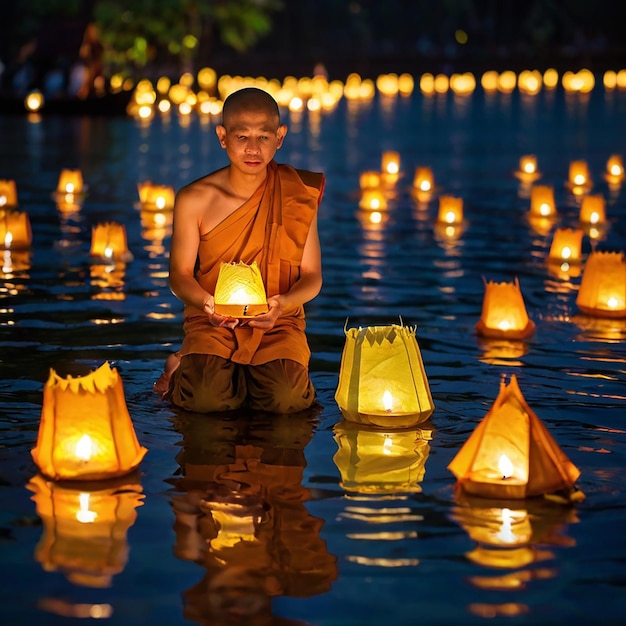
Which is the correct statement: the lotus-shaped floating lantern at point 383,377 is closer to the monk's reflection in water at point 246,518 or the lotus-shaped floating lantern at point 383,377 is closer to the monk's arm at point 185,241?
the monk's reflection in water at point 246,518

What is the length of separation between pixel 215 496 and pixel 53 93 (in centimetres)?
2611

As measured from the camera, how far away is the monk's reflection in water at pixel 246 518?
161 inches

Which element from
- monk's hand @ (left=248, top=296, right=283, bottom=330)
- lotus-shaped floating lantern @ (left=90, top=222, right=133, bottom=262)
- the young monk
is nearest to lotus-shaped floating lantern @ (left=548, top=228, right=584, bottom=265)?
lotus-shaped floating lantern @ (left=90, top=222, right=133, bottom=262)

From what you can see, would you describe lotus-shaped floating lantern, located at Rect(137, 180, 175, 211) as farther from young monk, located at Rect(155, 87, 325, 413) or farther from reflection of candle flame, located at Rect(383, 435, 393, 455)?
reflection of candle flame, located at Rect(383, 435, 393, 455)

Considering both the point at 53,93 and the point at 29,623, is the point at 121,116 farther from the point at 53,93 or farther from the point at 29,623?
the point at 29,623

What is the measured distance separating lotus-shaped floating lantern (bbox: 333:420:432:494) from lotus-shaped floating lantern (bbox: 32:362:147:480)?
0.82 m

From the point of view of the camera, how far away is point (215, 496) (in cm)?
502

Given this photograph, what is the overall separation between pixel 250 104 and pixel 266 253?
2.23 feet

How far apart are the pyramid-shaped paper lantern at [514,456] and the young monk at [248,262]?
4.60ft

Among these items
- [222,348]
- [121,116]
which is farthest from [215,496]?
[121,116]

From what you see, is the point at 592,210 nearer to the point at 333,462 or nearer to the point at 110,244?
the point at 110,244

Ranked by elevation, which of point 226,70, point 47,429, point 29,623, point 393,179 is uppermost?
point 226,70

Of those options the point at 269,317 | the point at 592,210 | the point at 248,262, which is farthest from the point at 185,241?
the point at 592,210

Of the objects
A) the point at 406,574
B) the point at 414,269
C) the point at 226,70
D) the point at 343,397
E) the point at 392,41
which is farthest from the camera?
the point at 392,41
